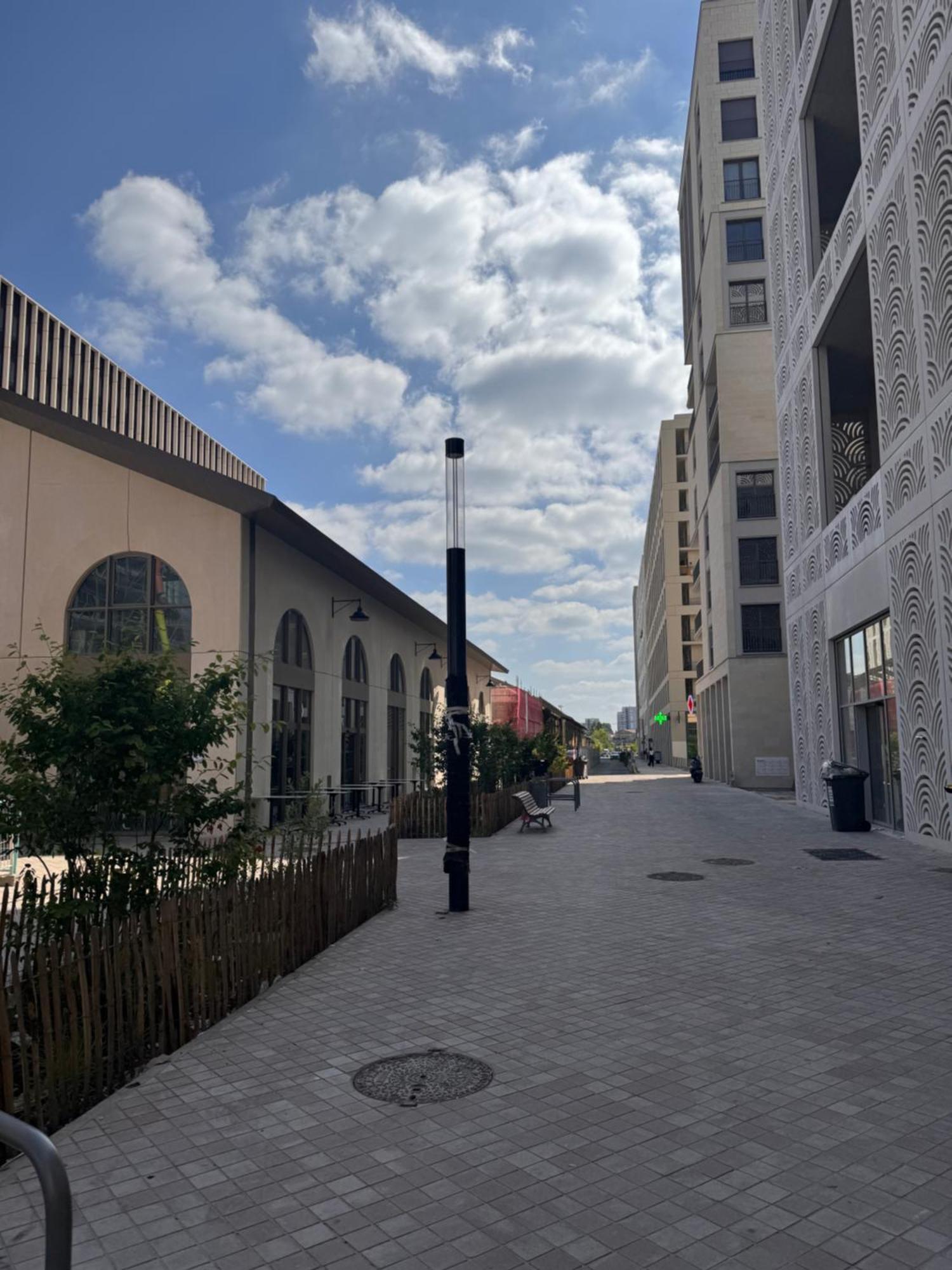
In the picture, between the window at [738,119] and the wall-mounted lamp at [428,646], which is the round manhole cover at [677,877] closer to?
the wall-mounted lamp at [428,646]

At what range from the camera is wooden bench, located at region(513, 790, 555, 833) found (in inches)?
787

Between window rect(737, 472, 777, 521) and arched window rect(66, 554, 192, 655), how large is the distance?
95.4 feet

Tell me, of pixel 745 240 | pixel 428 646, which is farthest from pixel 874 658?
pixel 745 240

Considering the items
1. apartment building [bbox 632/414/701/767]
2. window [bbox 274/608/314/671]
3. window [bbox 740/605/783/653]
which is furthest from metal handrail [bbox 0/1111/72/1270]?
apartment building [bbox 632/414/701/767]

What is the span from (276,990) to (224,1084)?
2029mm

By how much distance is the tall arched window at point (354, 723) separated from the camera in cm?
2700

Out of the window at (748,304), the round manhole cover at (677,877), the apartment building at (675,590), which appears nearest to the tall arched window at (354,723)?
the round manhole cover at (677,877)

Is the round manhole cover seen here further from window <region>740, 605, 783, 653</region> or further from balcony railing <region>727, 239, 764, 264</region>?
balcony railing <region>727, 239, 764, 264</region>

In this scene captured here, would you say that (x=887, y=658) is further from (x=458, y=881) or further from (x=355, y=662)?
(x=355, y=662)

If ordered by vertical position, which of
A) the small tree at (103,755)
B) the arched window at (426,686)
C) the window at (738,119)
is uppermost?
the window at (738,119)

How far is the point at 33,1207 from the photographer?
148 inches

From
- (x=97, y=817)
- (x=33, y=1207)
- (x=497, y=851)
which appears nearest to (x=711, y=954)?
(x=97, y=817)

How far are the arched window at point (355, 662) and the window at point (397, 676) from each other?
126 inches

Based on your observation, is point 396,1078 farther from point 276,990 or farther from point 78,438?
point 78,438
